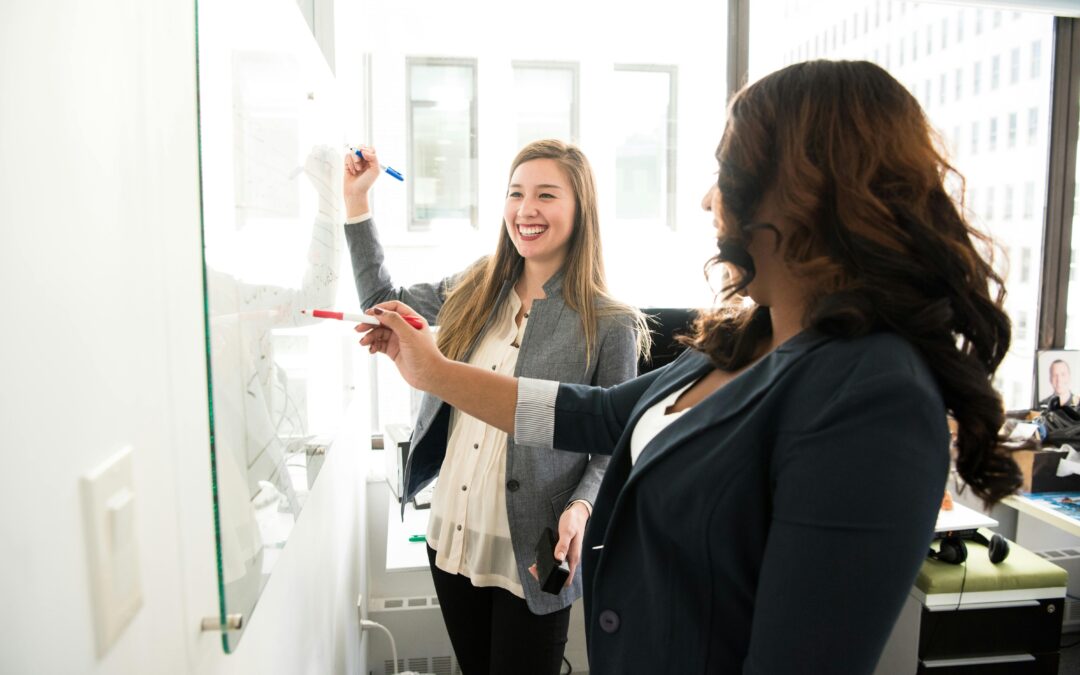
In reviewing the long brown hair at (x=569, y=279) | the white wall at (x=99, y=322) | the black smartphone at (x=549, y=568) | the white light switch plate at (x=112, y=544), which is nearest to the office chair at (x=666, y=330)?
the long brown hair at (x=569, y=279)

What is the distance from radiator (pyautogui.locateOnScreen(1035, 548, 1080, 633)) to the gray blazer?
246 centimetres

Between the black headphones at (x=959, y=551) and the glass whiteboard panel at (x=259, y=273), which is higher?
the glass whiteboard panel at (x=259, y=273)

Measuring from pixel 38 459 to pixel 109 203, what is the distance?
0.55 feet

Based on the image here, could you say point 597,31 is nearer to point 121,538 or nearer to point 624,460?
point 624,460

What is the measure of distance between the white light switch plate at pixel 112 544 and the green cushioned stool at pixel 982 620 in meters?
2.23

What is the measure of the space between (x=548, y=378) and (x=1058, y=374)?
2549 mm

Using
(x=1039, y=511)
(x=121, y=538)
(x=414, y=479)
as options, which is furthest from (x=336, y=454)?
(x=1039, y=511)

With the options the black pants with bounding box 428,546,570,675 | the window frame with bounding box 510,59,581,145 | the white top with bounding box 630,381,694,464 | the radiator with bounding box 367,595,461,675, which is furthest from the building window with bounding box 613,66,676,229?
the white top with bounding box 630,381,694,464

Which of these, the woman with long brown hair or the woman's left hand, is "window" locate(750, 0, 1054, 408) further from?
the woman's left hand

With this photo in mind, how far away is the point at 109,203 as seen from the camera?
0.43 meters

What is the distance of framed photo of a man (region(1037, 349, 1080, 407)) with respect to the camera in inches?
110

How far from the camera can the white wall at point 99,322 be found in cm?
34

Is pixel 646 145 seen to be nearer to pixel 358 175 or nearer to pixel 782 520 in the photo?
pixel 358 175

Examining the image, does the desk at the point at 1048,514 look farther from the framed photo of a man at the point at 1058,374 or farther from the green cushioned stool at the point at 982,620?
the framed photo of a man at the point at 1058,374
